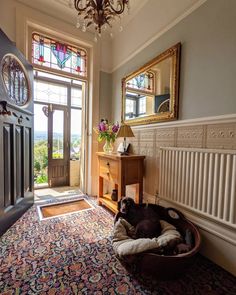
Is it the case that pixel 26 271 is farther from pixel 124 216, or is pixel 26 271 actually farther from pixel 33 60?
pixel 33 60

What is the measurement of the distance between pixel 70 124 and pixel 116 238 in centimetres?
299

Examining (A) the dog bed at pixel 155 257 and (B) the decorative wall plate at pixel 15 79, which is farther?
(B) the decorative wall plate at pixel 15 79

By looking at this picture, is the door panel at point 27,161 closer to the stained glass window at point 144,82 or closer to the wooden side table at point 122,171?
the wooden side table at point 122,171

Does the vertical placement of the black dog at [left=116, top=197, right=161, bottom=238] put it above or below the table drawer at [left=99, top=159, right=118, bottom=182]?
below

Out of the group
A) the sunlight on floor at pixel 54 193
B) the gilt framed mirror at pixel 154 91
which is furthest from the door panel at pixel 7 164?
the gilt framed mirror at pixel 154 91

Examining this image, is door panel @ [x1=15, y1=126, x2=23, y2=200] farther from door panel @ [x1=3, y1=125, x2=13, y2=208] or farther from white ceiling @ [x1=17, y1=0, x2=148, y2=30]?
white ceiling @ [x1=17, y1=0, x2=148, y2=30]

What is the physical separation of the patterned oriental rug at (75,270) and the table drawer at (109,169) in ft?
2.12

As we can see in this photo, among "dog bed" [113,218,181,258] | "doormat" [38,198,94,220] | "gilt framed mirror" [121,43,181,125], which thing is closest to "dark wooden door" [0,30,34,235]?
"doormat" [38,198,94,220]

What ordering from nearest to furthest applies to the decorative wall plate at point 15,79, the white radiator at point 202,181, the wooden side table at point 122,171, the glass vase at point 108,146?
the white radiator at point 202,181
the decorative wall plate at point 15,79
the wooden side table at point 122,171
the glass vase at point 108,146

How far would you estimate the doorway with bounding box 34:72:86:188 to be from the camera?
3515mm

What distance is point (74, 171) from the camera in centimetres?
384

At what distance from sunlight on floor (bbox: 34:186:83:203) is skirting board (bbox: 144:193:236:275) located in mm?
2271

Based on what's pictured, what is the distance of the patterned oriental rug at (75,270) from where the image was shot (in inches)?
43.8

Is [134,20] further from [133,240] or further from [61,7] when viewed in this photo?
[133,240]
